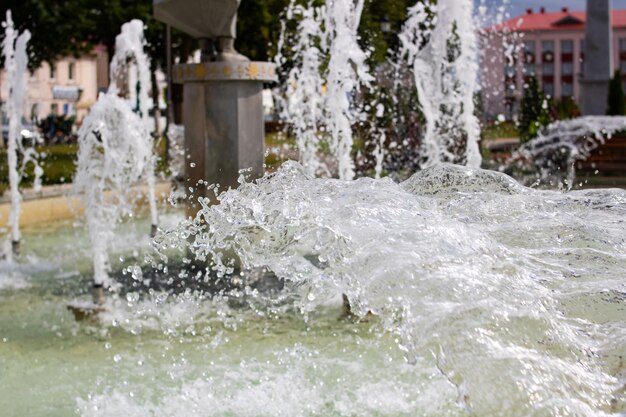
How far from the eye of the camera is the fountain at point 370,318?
9.04 ft

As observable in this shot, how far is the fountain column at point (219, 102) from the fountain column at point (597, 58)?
1439 centimetres

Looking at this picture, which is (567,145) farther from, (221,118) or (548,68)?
(548,68)

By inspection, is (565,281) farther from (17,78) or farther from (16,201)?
(17,78)

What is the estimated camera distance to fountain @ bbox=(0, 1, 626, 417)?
2756 millimetres

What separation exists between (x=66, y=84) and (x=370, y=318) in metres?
70.0

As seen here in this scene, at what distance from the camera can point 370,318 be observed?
5770mm

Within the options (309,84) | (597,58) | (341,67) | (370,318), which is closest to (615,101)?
(597,58)

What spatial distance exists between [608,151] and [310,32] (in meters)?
8.94

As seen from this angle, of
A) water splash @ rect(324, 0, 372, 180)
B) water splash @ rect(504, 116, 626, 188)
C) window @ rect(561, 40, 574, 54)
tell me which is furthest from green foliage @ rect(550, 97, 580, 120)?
window @ rect(561, 40, 574, 54)

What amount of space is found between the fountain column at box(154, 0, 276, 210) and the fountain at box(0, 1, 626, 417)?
1155mm

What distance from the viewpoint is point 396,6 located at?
2564 centimetres

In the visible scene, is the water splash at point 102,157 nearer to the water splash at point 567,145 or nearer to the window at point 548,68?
the water splash at point 567,145

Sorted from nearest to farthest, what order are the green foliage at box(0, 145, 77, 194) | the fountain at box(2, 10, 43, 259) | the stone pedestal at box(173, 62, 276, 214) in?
the stone pedestal at box(173, 62, 276, 214) < the fountain at box(2, 10, 43, 259) < the green foliage at box(0, 145, 77, 194)

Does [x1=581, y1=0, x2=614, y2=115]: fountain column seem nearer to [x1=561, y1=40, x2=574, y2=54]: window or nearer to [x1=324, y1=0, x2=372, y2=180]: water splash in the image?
[x1=324, y1=0, x2=372, y2=180]: water splash
